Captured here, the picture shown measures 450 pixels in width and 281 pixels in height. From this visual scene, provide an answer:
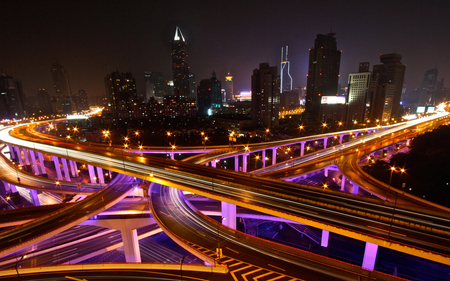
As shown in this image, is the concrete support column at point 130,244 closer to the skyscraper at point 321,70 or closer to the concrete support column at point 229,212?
the concrete support column at point 229,212

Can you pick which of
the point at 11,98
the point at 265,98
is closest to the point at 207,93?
the point at 265,98

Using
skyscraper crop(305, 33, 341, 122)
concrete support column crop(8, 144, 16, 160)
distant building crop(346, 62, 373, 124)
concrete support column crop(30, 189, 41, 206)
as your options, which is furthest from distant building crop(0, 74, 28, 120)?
distant building crop(346, 62, 373, 124)

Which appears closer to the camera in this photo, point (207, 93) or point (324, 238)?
point (324, 238)

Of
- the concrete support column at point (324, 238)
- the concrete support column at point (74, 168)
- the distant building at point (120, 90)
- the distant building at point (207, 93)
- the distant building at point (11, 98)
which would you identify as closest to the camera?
the concrete support column at point (324, 238)

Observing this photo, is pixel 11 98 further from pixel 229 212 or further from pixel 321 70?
pixel 321 70

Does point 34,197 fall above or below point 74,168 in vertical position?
above

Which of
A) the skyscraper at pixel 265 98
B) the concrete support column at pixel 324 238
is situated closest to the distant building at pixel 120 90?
the skyscraper at pixel 265 98

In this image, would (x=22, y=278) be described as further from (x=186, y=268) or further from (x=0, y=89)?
(x=0, y=89)

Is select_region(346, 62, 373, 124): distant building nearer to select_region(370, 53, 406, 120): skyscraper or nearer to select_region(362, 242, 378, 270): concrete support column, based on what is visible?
select_region(370, 53, 406, 120): skyscraper
